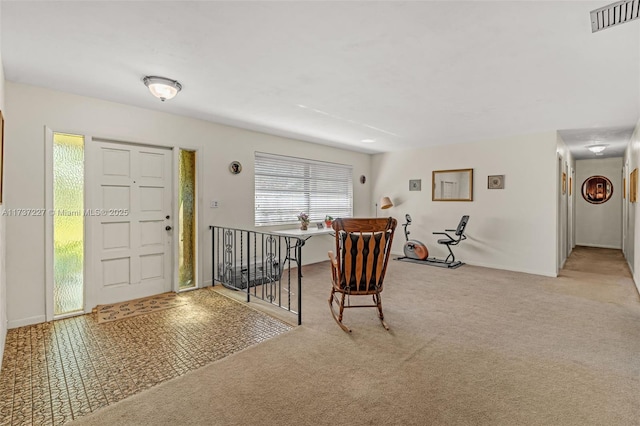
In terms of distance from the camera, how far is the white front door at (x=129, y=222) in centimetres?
361

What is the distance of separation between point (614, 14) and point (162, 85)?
3.38 meters

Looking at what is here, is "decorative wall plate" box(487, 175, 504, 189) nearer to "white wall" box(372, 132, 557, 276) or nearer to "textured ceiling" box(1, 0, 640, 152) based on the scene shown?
"white wall" box(372, 132, 557, 276)

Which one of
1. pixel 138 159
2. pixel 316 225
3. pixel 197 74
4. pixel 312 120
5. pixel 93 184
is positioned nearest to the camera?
pixel 197 74

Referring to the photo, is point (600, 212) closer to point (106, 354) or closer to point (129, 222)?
point (129, 222)

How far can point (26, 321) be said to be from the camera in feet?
10.2

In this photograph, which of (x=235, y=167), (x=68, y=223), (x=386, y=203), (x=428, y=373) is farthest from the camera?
(x=386, y=203)

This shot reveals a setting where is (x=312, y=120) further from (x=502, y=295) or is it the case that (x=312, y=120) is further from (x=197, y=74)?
(x=502, y=295)

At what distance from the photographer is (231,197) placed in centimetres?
477

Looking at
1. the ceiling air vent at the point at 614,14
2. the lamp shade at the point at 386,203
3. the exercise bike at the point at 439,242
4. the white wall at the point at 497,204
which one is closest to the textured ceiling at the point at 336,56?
the ceiling air vent at the point at 614,14

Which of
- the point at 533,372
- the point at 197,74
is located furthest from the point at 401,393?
the point at 197,74

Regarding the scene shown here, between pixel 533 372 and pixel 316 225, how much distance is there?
174 inches

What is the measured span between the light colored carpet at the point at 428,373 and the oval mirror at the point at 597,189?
19.4 ft

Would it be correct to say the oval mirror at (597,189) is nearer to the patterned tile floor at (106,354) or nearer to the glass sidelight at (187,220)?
the patterned tile floor at (106,354)

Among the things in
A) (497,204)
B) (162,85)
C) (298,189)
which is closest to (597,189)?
(497,204)
